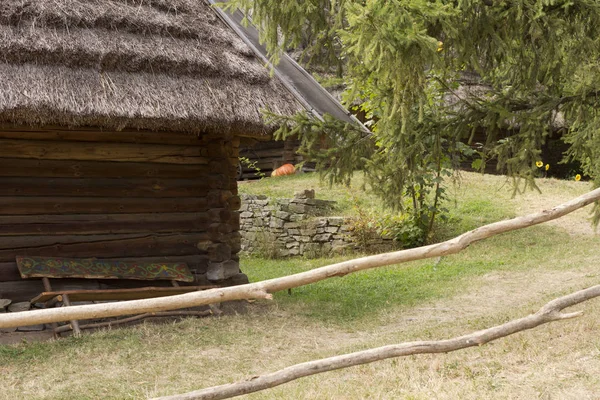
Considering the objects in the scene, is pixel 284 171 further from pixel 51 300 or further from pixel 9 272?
pixel 9 272

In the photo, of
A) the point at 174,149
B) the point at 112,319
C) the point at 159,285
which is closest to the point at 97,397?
the point at 112,319

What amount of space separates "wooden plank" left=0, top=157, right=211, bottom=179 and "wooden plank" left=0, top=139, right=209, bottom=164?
0.23 feet

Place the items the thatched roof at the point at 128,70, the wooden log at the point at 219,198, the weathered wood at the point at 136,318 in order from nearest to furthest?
1. the thatched roof at the point at 128,70
2. the weathered wood at the point at 136,318
3. the wooden log at the point at 219,198

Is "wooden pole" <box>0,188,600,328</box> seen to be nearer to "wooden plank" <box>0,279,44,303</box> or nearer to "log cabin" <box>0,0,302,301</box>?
"log cabin" <box>0,0,302,301</box>

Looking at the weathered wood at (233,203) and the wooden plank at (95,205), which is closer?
the wooden plank at (95,205)

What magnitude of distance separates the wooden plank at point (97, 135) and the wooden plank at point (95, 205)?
66cm

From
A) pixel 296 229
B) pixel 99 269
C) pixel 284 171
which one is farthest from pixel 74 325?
pixel 284 171

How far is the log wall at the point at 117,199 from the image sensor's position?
7754 millimetres

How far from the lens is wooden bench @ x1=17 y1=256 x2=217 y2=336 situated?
7.39 m

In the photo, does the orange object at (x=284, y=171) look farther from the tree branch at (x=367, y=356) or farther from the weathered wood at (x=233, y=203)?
the tree branch at (x=367, y=356)

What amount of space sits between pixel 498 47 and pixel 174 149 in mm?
3902

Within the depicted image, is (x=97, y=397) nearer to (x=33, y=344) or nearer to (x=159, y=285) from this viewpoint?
(x=33, y=344)

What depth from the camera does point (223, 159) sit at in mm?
8805

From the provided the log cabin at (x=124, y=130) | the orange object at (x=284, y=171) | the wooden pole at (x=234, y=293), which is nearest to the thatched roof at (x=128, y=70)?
the log cabin at (x=124, y=130)
